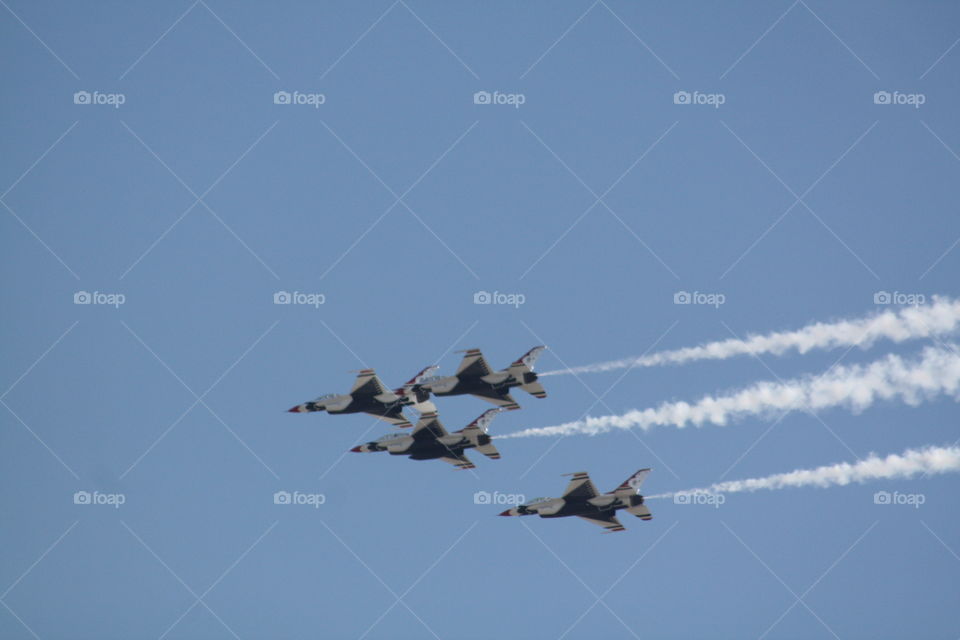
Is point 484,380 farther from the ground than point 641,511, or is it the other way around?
point 484,380

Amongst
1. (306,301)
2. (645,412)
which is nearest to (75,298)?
(306,301)

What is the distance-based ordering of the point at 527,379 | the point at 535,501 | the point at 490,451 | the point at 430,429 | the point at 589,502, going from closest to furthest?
the point at 527,379 → the point at 589,502 → the point at 535,501 → the point at 430,429 → the point at 490,451

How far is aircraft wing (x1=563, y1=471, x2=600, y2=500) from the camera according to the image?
107m

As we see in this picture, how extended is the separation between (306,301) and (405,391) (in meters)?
9.91

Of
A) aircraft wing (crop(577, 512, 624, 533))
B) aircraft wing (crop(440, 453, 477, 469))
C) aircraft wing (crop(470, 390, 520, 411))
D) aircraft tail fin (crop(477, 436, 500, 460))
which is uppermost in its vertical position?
aircraft wing (crop(470, 390, 520, 411))

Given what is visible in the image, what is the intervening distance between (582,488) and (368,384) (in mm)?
16876

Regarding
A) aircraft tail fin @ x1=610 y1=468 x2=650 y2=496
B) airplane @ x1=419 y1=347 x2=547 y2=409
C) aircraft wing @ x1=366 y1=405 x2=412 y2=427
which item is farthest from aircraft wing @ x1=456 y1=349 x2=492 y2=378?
aircraft tail fin @ x1=610 y1=468 x2=650 y2=496

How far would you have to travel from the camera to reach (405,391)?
356 feet

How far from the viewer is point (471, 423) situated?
365ft

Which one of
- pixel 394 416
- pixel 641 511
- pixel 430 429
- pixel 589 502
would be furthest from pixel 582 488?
pixel 394 416

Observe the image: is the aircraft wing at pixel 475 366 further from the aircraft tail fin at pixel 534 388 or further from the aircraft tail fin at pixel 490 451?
the aircraft tail fin at pixel 490 451

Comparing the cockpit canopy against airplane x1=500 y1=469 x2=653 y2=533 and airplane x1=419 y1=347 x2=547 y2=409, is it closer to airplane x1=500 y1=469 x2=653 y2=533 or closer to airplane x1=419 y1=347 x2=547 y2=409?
airplane x1=500 y1=469 x2=653 y2=533

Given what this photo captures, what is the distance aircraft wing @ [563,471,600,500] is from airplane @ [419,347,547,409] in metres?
6.66

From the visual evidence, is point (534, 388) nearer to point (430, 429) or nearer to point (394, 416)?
point (430, 429)
